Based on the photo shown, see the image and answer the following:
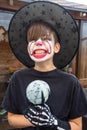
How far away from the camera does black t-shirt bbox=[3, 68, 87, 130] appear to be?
1265 mm

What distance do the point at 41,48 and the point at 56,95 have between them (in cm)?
24

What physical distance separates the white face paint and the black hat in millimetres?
96

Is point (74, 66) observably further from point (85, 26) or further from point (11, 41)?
point (11, 41)

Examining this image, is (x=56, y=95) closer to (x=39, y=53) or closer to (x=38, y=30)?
(x=39, y=53)

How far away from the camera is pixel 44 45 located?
4.15ft

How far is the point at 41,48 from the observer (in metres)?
1.26

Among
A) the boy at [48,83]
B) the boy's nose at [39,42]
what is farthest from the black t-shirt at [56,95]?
the boy's nose at [39,42]

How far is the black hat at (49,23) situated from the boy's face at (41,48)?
85mm

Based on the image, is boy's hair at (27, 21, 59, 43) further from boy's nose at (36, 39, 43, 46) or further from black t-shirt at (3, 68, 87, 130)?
black t-shirt at (3, 68, 87, 130)

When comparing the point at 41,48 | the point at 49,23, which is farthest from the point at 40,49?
the point at 49,23

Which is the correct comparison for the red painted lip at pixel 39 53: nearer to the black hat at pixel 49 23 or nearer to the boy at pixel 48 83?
the boy at pixel 48 83

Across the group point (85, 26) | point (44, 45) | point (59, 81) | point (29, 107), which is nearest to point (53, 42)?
point (44, 45)

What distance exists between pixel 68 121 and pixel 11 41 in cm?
52

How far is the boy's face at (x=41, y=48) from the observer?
1258mm
